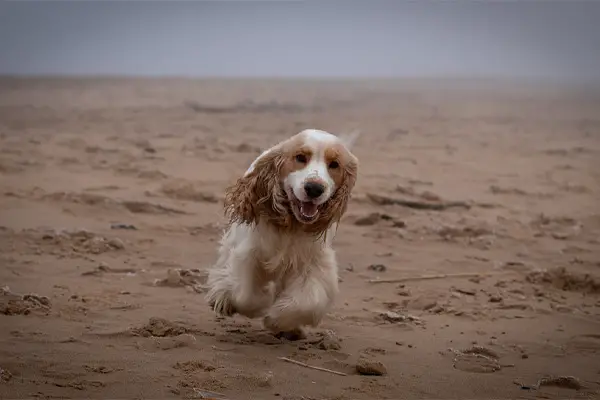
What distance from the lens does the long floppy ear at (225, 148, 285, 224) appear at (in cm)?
439

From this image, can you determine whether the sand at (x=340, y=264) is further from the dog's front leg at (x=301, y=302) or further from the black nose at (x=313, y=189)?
the black nose at (x=313, y=189)

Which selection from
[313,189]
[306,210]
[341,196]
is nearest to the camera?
[313,189]

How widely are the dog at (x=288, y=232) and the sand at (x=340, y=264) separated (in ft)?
0.57

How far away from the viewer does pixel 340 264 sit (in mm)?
6391

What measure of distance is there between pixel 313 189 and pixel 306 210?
0.55 ft

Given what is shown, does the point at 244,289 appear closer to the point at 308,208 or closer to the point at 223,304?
the point at 223,304

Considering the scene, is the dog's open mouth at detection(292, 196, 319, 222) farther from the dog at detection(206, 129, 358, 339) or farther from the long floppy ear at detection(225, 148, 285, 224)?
the long floppy ear at detection(225, 148, 285, 224)

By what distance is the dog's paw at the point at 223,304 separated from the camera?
4.68 meters

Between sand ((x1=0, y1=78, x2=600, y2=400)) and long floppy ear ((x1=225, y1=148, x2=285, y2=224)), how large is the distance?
0.65 meters

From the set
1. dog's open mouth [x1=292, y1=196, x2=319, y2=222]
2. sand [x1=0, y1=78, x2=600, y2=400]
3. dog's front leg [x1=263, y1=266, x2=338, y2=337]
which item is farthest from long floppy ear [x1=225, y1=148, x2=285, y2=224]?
sand [x1=0, y1=78, x2=600, y2=400]

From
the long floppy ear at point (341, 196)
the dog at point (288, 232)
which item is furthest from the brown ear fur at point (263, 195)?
the long floppy ear at point (341, 196)

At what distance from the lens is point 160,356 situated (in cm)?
387

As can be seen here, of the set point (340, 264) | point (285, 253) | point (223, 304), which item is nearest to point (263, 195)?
point (285, 253)

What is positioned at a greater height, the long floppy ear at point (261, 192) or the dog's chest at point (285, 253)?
the long floppy ear at point (261, 192)
